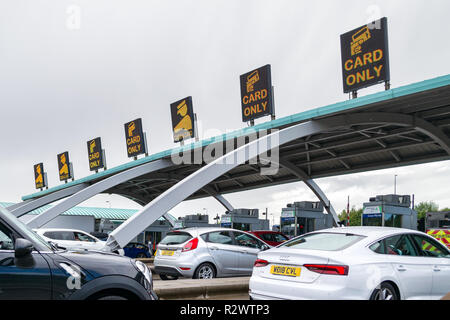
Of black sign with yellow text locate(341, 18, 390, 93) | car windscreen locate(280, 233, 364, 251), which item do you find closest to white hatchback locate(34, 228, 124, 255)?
car windscreen locate(280, 233, 364, 251)

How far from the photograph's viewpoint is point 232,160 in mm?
19125

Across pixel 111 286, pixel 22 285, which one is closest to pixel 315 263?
pixel 111 286

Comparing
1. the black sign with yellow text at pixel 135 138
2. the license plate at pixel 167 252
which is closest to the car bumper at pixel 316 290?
the license plate at pixel 167 252

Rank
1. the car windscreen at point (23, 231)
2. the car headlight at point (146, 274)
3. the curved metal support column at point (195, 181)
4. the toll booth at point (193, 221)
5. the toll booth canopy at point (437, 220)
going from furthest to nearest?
the toll booth at point (193, 221)
the curved metal support column at point (195, 181)
the toll booth canopy at point (437, 220)
the car headlight at point (146, 274)
the car windscreen at point (23, 231)

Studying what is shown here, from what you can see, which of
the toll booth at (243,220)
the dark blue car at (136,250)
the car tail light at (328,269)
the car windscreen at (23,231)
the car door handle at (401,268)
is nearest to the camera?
the car windscreen at (23,231)

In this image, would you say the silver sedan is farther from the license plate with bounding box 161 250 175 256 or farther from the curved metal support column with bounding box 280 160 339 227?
the curved metal support column with bounding box 280 160 339 227

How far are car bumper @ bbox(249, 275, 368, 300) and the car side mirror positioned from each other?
335 centimetres

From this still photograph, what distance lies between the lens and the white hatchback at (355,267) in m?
5.95

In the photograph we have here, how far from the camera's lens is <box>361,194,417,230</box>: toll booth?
55.8 ft

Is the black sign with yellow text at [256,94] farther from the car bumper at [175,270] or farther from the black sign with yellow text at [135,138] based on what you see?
the car bumper at [175,270]

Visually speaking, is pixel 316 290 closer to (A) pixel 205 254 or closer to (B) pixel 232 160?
(A) pixel 205 254

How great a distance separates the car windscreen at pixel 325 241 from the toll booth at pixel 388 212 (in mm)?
10492

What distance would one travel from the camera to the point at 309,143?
87.4 feet
